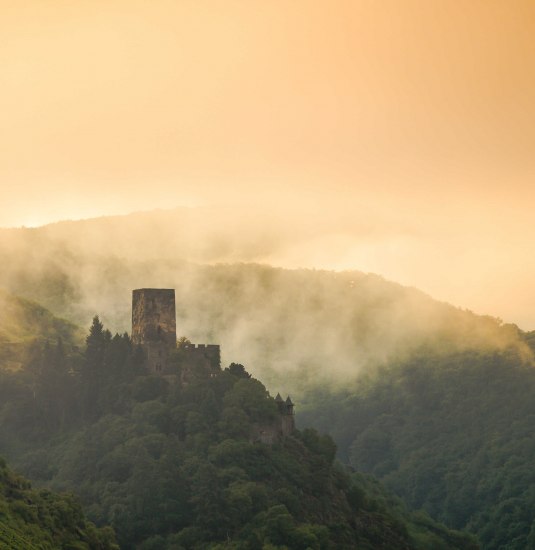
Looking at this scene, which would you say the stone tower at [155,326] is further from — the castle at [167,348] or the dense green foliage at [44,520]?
the dense green foliage at [44,520]

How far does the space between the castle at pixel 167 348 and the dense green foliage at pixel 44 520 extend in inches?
981

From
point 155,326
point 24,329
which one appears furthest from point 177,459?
point 24,329

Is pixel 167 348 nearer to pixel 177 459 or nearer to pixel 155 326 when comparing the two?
pixel 155 326

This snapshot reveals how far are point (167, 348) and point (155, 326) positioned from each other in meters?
2.28

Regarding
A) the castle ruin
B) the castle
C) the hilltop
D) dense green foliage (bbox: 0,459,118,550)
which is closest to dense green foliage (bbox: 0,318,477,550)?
the castle

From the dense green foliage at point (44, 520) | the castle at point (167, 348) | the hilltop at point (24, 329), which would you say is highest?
the hilltop at point (24, 329)

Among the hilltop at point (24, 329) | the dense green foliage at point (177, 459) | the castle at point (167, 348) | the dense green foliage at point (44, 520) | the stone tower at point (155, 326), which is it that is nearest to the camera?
the dense green foliage at point (44, 520)

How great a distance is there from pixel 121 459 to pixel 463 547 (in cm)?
4242

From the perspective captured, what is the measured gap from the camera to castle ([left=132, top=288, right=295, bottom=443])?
12700 centimetres

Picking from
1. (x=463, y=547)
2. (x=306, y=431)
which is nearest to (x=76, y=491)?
(x=306, y=431)

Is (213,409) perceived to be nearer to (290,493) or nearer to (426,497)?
(290,493)

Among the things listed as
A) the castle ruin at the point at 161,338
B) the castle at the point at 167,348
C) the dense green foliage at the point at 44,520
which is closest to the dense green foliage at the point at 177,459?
the castle at the point at 167,348

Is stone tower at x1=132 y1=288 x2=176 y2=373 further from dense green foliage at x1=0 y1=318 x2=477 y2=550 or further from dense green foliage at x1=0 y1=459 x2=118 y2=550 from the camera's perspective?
dense green foliage at x1=0 y1=459 x2=118 y2=550

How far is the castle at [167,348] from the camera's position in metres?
127
